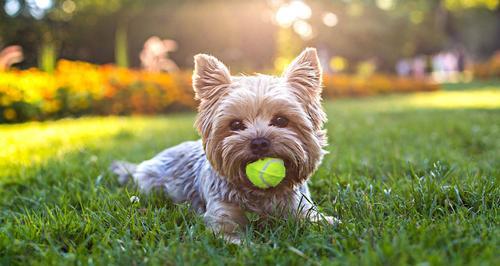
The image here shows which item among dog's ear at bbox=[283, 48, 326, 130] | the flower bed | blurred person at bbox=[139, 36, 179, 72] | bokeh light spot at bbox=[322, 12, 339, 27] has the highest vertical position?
bokeh light spot at bbox=[322, 12, 339, 27]

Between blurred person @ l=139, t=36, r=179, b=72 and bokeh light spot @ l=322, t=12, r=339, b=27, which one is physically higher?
bokeh light spot @ l=322, t=12, r=339, b=27

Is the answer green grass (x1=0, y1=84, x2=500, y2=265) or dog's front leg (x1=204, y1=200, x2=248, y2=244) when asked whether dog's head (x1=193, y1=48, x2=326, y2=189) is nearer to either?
dog's front leg (x1=204, y1=200, x2=248, y2=244)

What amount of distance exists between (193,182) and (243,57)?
23.7m

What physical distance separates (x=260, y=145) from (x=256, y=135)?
0.08m

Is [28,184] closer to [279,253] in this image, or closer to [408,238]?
[279,253]

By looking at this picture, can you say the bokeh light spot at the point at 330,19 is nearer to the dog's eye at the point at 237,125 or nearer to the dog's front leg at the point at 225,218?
the dog's eye at the point at 237,125

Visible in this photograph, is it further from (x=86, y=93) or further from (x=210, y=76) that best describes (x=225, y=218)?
(x=86, y=93)

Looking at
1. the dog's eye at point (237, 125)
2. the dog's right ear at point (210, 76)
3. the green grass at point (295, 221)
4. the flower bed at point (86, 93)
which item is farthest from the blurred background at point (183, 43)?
the dog's eye at point (237, 125)

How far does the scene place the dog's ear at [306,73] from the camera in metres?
3.86

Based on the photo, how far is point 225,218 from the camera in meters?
3.51

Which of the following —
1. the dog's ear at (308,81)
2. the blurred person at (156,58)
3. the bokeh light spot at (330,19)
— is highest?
the bokeh light spot at (330,19)

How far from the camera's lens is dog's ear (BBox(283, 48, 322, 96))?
12.7 feet

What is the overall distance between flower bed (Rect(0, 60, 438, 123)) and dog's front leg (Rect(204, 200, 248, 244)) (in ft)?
31.3

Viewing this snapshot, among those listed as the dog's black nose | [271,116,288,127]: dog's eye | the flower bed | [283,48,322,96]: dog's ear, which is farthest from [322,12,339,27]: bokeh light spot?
the dog's black nose
